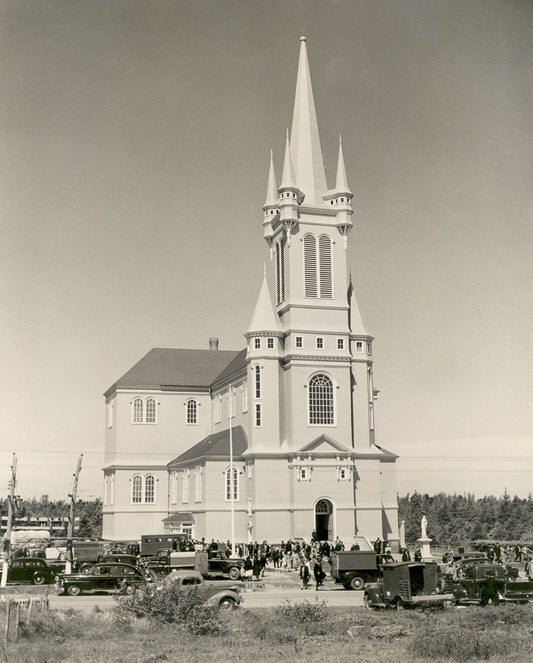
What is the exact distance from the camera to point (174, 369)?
8425 cm

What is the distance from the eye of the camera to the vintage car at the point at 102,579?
32344 mm

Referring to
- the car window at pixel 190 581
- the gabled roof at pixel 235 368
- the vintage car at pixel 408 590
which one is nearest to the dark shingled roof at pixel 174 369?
the gabled roof at pixel 235 368

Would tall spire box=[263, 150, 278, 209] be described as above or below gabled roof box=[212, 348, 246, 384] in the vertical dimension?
above

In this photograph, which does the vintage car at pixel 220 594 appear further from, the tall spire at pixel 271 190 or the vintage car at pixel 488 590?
the tall spire at pixel 271 190

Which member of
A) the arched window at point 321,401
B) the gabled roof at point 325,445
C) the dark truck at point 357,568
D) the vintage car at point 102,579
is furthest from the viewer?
the arched window at point 321,401

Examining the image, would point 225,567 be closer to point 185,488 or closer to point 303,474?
point 303,474

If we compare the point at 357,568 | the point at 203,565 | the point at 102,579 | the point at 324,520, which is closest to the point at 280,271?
the point at 324,520

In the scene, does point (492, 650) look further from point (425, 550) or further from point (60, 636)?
point (425, 550)

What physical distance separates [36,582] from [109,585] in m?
6.12

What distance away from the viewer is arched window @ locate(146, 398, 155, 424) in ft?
265

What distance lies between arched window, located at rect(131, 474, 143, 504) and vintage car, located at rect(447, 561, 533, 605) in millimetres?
52402

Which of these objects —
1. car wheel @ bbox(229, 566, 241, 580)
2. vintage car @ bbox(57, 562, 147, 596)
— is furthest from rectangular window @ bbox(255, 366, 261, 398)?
vintage car @ bbox(57, 562, 147, 596)

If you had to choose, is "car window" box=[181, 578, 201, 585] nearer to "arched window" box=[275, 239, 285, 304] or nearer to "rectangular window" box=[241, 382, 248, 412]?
"rectangular window" box=[241, 382, 248, 412]

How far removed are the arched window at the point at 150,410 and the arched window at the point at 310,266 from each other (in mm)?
23759
